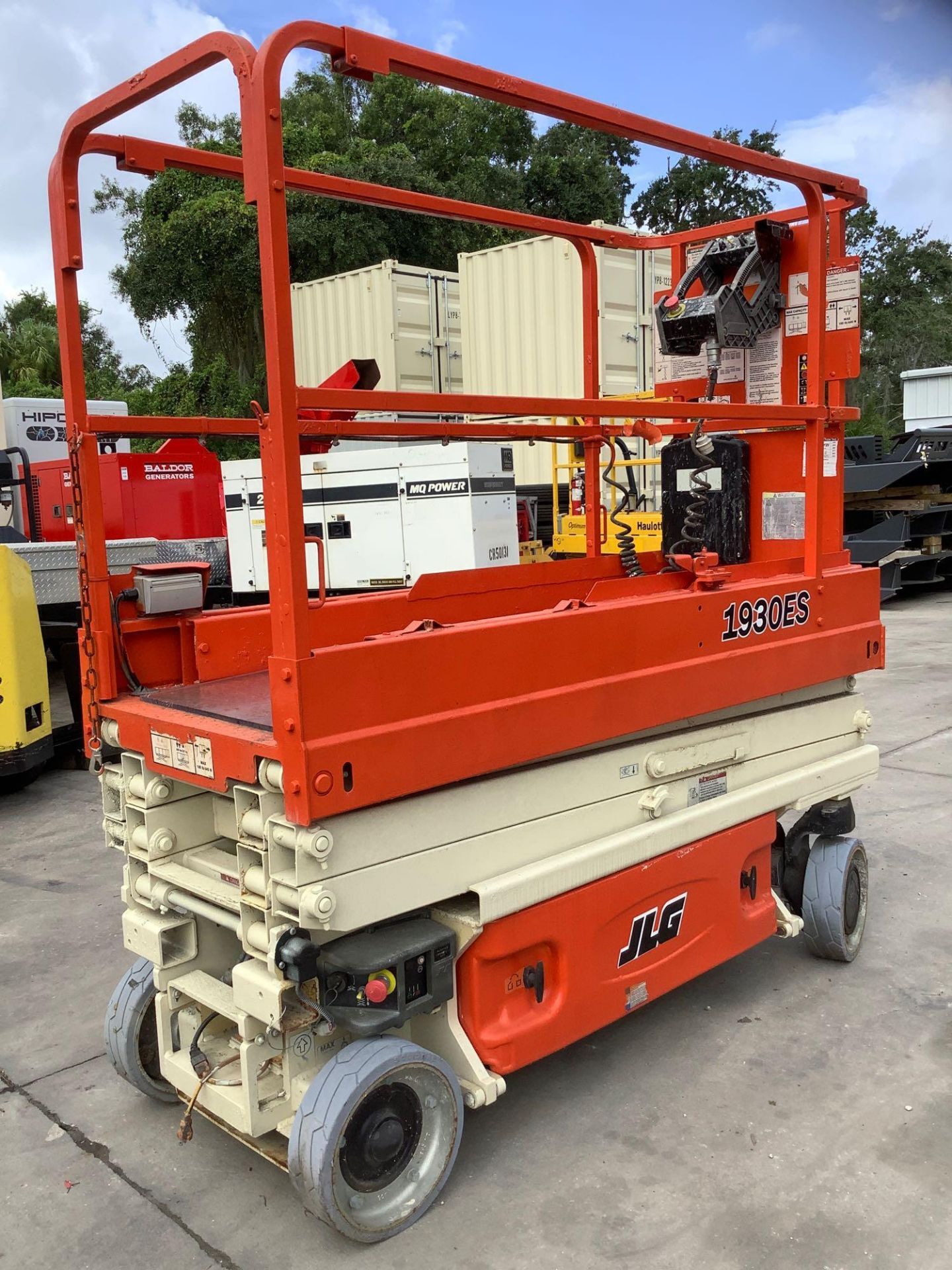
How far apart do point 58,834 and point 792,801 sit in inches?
158

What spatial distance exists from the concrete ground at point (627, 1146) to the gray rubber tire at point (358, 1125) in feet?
0.26

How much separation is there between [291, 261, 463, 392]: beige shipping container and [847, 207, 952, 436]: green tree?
22.4 m

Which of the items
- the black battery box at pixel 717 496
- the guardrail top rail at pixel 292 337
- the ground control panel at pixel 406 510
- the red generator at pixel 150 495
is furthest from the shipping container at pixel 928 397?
the guardrail top rail at pixel 292 337

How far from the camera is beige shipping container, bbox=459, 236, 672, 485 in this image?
12.1 meters

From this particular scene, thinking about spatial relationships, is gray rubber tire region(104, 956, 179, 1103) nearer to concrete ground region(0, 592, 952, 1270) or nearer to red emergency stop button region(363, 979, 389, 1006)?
concrete ground region(0, 592, 952, 1270)

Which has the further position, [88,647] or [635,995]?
[635,995]

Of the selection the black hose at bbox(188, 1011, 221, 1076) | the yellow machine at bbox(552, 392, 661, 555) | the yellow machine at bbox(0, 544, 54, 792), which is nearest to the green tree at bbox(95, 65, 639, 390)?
the yellow machine at bbox(552, 392, 661, 555)

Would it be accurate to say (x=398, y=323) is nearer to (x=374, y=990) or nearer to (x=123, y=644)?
(x=123, y=644)

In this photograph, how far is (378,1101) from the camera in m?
2.55

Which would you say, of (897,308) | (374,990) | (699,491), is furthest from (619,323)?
(897,308)

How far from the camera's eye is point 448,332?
553 inches

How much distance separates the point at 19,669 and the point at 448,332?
937cm

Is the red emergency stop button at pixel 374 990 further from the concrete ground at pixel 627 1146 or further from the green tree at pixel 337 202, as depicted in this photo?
the green tree at pixel 337 202

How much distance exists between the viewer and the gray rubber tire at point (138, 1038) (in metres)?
3.11
